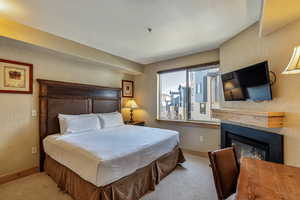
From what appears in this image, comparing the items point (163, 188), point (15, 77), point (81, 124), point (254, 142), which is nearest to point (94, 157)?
point (163, 188)

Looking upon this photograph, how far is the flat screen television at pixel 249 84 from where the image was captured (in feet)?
6.06

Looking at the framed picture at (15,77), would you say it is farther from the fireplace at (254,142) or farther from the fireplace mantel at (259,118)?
the fireplace at (254,142)

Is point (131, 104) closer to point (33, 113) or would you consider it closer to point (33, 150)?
point (33, 113)

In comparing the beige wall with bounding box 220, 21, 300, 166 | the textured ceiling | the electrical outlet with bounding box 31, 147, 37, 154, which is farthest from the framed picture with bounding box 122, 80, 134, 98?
the beige wall with bounding box 220, 21, 300, 166

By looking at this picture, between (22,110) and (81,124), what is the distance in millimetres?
998

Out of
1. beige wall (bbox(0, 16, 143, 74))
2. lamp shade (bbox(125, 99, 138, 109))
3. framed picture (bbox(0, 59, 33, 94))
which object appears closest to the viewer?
beige wall (bbox(0, 16, 143, 74))

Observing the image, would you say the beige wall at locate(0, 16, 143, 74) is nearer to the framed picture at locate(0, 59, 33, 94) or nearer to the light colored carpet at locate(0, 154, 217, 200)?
the framed picture at locate(0, 59, 33, 94)

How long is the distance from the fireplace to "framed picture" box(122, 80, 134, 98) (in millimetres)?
2869

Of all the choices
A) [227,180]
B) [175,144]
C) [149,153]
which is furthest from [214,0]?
[175,144]

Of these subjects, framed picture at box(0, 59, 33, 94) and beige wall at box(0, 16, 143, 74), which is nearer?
beige wall at box(0, 16, 143, 74)

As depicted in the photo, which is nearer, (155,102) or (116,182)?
(116,182)

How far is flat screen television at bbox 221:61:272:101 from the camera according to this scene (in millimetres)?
1847

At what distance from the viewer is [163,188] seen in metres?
2.20

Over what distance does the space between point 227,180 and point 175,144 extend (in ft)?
5.25
